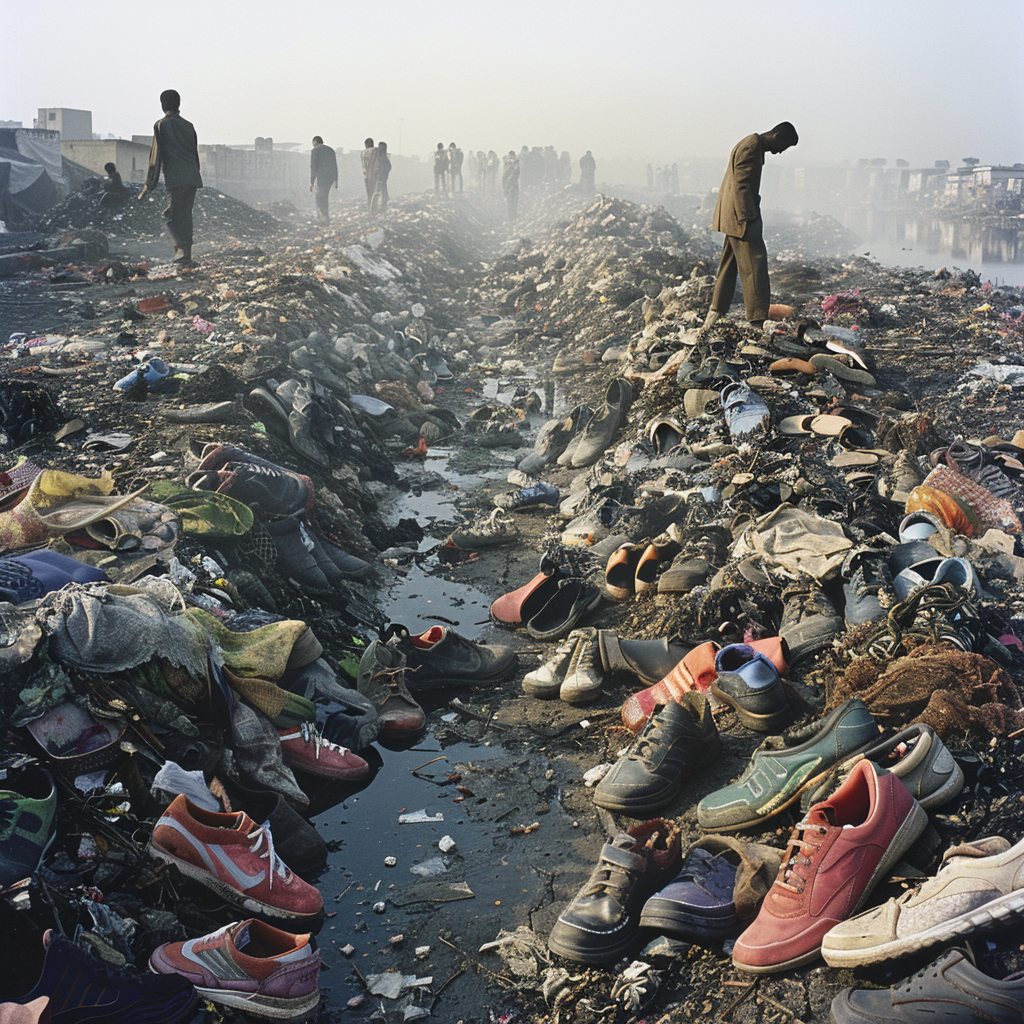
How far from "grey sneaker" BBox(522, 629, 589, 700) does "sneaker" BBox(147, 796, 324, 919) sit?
4.86ft

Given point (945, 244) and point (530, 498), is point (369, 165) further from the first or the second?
point (945, 244)

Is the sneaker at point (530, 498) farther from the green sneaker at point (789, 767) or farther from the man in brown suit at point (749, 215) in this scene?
the green sneaker at point (789, 767)

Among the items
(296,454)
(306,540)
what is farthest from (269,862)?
(296,454)

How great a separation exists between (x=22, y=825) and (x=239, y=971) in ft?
2.17

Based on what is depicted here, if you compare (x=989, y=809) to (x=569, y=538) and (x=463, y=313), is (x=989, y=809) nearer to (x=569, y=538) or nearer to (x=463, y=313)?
(x=569, y=538)

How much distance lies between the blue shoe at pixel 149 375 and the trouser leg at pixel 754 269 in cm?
503

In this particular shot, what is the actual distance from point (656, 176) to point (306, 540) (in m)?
85.7

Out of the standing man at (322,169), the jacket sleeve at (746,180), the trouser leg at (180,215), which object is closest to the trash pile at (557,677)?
the jacket sleeve at (746,180)

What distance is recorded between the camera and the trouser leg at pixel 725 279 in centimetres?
738

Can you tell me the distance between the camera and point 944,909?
1654 mm

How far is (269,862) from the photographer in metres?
2.20

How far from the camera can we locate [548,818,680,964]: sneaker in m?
2.10

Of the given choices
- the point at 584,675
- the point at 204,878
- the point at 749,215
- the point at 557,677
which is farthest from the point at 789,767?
the point at 749,215

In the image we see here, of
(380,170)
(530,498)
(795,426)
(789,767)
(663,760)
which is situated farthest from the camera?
(380,170)
